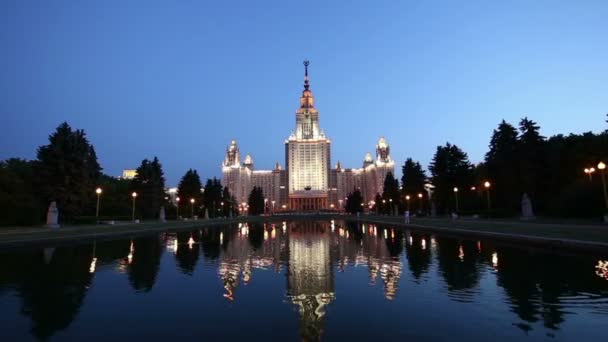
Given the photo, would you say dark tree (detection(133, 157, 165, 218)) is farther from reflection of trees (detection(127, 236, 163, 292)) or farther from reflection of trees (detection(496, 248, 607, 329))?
reflection of trees (detection(496, 248, 607, 329))

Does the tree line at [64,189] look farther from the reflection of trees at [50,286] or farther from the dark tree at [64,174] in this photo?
the reflection of trees at [50,286]

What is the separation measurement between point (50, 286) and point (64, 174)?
3962cm

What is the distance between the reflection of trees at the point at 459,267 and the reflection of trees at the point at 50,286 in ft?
31.6

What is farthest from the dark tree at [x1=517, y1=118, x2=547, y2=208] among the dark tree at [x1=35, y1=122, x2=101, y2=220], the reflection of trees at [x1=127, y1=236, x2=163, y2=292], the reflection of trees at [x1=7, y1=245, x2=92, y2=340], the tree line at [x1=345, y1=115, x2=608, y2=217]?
the dark tree at [x1=35, y1=122, x2=101, y2=220]

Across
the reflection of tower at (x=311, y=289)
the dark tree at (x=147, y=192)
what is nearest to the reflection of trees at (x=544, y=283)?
the reflection of tower at (x=311, y=289)

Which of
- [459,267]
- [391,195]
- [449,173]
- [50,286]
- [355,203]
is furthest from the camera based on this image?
[355,203]

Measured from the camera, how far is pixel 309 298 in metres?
11.2

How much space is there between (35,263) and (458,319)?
17162 mm

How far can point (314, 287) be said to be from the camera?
1275 cm

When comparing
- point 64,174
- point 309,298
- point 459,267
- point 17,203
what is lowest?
point 309,298

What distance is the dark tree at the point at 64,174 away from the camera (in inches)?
1833

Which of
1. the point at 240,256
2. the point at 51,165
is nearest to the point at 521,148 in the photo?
the point at 240,256

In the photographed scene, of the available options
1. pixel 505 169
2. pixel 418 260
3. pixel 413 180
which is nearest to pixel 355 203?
pixel 413 180

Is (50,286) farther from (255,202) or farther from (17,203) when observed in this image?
(255,202)
